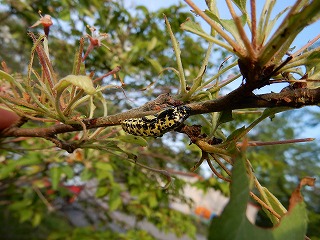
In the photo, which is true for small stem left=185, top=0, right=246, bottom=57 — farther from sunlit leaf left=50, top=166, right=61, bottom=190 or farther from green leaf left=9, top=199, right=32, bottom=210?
green leaf left=9, top=199, right=32, bottom=210

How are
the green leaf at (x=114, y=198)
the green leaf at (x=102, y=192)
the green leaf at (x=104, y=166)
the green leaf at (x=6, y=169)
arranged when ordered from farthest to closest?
the green leaf at (x=102, y=192) → the green leaf at (x=114, y=198) → the green leaf at (x=104, y=166) → the green leaf at (x=6, y=169)

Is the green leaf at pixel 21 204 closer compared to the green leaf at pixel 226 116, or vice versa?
the green leaf at pixel 226 116

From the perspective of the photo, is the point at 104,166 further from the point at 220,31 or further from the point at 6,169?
the point at 220,31

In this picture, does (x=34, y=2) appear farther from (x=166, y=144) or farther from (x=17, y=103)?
(x=17, y=103)

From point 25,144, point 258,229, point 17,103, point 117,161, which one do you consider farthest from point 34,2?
point 258,229

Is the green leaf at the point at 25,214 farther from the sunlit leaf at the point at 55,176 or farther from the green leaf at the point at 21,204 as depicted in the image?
the sunlit leaf at the point at 55,176

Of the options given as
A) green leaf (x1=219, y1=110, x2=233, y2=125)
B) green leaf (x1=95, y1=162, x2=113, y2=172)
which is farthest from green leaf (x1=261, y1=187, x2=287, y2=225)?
green leaf (x1=95, y1=162, x2=113, y2=172)

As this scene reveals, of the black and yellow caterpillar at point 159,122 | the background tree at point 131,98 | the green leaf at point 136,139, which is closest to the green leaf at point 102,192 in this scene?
the background tree at point 131,98
